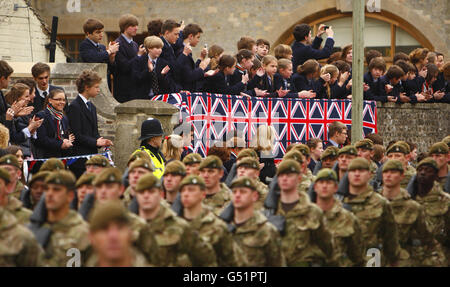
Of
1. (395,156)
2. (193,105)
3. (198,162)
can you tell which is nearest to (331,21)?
(193,105)

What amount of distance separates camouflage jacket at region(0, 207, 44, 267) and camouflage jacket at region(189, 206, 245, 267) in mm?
1380

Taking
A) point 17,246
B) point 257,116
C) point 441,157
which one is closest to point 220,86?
point 257,116

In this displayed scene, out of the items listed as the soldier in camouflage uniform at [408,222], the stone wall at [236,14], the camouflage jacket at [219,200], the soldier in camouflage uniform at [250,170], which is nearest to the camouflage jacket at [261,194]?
the soldier in camouflage uniform at [250,170]

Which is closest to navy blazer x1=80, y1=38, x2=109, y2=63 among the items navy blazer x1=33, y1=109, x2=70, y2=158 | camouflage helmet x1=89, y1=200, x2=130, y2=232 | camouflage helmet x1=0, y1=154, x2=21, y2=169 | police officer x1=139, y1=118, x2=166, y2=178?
navy blazer x1=33, y1=109, x2=70, y2=158

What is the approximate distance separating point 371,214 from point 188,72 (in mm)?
4979

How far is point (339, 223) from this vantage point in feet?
29.1

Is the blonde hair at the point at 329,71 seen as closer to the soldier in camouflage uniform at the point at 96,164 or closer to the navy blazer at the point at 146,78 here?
the navy blazer at the point at 146,78

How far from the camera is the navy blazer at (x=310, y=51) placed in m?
16.1

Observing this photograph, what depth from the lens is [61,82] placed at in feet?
46.1

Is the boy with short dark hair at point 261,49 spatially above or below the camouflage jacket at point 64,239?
above

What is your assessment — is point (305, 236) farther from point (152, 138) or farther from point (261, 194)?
point (152, 138)

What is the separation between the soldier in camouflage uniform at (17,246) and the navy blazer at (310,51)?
9831 millimetres

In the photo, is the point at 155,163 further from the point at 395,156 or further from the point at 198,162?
the point at 395,156

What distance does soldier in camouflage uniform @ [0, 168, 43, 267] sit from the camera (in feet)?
22.4
